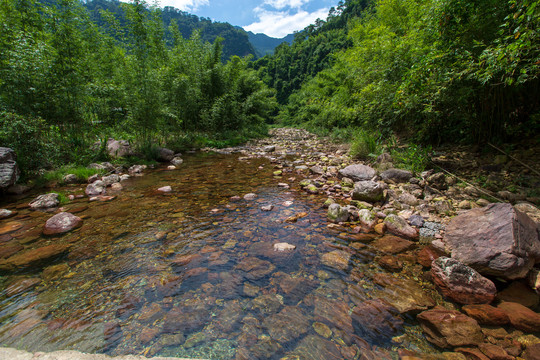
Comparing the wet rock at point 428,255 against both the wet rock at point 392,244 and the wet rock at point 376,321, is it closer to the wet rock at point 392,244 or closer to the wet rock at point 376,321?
the wet rock at point 392,244

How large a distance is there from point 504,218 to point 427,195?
2037mm

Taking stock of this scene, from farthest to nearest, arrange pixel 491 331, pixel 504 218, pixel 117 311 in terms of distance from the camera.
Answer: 1. pixel 504 218
2. pixel 117 311
3. pixel 491 331

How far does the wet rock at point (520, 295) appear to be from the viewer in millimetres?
2305

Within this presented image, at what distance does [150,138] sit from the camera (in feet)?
34.7

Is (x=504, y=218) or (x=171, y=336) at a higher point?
(x=504, y=218)

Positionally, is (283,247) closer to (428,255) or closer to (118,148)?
(428,255)

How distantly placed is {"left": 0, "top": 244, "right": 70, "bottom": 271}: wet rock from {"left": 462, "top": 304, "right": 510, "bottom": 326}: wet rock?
5547mm

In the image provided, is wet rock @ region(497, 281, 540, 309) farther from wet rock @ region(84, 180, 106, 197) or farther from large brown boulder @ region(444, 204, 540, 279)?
wet rock @ region(84, 180, 106, 197)

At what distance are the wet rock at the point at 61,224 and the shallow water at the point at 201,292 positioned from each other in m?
0.18

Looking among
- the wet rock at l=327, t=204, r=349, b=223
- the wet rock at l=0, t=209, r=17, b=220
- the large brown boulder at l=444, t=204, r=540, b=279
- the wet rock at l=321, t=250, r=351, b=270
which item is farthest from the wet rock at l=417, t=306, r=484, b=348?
the wet rock at l=0, t=209, r=17, b=220

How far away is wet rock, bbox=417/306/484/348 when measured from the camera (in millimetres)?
1970

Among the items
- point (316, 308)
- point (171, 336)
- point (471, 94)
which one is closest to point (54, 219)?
point (171, 336)

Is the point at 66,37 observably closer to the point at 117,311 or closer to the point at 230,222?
the point at 230,222

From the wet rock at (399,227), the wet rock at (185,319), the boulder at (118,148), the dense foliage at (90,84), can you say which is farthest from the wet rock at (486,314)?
the boulder at (118,148)
